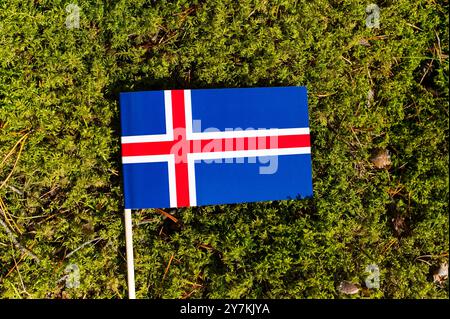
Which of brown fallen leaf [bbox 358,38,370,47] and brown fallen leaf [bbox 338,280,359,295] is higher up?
brown fallen leaf [bbox 358,38,370,47]

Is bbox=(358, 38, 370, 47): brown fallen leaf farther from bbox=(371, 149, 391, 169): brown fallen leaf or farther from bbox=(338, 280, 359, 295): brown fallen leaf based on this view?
bbox=(338, 280, 359, 295): brown fallen leaf

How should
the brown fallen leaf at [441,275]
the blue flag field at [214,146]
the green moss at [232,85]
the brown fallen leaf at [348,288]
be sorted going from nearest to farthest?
the blue flag field at [214,146], the green moss at [232,85], the brown fallen leaf at [348,288], the brown fallen leaf at [441,275]

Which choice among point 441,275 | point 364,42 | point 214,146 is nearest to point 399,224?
point 441,275

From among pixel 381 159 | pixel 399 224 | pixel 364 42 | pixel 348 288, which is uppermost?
pixel 364 42

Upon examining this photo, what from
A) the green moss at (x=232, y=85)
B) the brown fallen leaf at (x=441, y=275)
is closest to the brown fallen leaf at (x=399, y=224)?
the green moss at (x=232, y=85)

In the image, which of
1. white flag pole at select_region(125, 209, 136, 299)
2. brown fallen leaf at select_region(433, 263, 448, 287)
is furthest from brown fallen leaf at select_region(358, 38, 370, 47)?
white flag pole at select_region(125, 209, 136, 299)

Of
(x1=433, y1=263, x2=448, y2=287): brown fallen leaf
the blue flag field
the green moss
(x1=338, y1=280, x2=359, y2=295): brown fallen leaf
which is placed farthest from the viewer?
(x1=433, y1=263, x2=448, y2=287): brown fallen leaf

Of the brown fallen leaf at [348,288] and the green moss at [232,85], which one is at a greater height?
the green moss at [232,85]

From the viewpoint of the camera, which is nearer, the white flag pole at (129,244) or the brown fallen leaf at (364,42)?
the white flag pole at (129,244)

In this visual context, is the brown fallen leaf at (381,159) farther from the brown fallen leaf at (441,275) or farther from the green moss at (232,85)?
the brown fallen leaf at (441,275)

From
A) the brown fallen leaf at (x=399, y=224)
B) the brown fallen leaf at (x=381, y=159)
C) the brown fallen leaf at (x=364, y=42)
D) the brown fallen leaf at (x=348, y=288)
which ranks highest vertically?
the brown fallen leaf at (x=364, y=42)

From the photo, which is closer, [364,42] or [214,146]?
[214,146]

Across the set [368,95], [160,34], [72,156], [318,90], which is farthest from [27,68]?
[368,95]

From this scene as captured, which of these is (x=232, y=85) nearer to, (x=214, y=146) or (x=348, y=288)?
(x=214, y=146)
